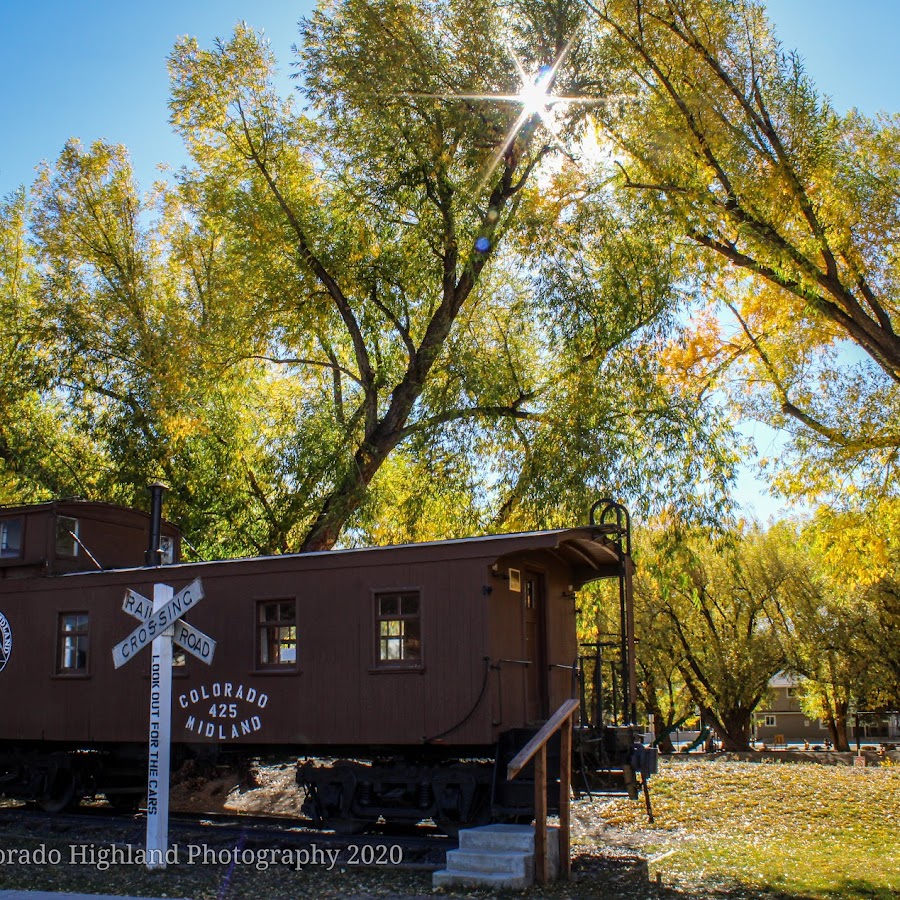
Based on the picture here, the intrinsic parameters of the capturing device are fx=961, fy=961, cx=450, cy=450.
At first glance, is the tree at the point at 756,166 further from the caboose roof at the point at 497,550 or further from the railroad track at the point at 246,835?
the railroad track at the point at 246,835

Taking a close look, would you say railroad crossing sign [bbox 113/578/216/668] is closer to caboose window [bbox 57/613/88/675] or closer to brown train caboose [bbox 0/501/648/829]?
brown train caboose [bbox 0/501/648/829]

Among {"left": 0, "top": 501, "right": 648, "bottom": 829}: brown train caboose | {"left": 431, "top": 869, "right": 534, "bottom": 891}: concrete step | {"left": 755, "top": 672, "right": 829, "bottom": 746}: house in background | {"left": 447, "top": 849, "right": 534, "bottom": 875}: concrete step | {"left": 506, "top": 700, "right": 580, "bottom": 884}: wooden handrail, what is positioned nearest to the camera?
{"left": 431, "top": 869, "right": 534, "bottom": 891}: concrete step

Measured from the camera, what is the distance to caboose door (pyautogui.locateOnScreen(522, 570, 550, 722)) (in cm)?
1118

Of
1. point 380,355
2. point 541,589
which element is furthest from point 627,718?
point 380,355

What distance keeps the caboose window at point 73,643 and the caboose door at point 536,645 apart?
230 inches

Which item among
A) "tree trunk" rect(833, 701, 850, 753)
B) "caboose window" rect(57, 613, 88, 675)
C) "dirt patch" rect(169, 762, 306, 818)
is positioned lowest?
"tree trunk" rect(833, 701, 850, 753)

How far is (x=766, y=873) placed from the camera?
852cm

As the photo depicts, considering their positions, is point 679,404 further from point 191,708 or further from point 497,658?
point 191,708

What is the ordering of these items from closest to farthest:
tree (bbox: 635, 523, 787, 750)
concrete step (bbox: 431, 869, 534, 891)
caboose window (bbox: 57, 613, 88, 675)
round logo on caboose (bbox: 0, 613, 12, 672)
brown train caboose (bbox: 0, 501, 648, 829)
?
1. concrete step (bbox: 431, 869, 534, 891)
2. brown train caboose (bbox: 0, 501, 648, 829)
3. caboose window (bbox: 57, 613, 88, 675)
4. round logo on caboose (bbox: 0, 613, 12, 672)
5. tree (bbox: 635, 523, 787, 750)

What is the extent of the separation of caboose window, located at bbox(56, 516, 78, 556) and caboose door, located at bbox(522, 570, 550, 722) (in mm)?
6677

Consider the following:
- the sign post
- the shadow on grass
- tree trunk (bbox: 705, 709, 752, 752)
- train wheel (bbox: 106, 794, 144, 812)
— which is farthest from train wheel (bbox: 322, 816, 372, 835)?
tree trunk (bbox: 705, 709, 752, 752)

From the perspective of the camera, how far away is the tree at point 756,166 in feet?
46.3

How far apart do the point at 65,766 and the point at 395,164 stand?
10.9 metres

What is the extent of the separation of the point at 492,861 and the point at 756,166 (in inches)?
426
